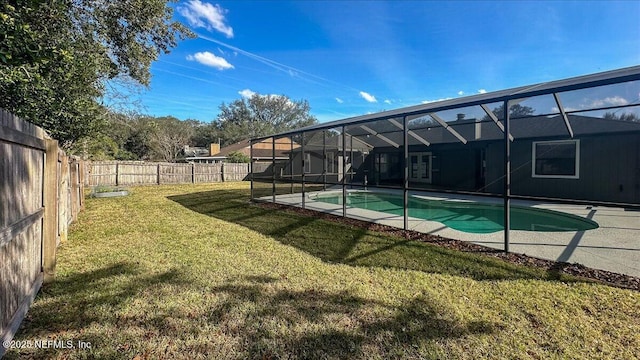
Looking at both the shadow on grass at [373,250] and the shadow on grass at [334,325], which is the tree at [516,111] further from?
the shadow on grass at [334,325]

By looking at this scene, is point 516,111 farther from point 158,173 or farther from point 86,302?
point 158,173

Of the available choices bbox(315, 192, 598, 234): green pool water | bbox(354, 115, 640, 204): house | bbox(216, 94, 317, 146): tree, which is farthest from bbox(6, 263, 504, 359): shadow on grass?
bbox(216, 94, 317, 146): tree

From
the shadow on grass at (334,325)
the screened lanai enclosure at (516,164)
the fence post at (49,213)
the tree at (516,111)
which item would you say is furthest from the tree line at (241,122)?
the shadow on grass at (334,325)

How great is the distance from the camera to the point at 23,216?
251 cm

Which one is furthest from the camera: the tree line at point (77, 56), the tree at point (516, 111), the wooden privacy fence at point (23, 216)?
the tree at point (516, 111)

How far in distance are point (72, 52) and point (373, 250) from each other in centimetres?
642

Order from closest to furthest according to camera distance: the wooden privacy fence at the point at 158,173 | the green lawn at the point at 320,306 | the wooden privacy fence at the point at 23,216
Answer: the wooden privacy fence at the point at 23,216 → the green lawn at the point at 320,306 → the wooden privacy fence at the point at 158,173

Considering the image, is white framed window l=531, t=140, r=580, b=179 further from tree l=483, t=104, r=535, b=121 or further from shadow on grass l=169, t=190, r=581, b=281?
shadow on grass l=169, t=190, r=581, b=281

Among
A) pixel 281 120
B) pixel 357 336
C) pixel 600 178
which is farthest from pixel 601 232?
pixel 281 120

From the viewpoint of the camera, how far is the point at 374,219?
269 inches

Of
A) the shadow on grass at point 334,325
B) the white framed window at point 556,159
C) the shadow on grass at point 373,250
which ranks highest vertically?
the white framed window at point 556,159

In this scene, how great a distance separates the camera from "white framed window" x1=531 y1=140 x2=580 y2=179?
31.0ft

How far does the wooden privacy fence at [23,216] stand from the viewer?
2105 millimetres

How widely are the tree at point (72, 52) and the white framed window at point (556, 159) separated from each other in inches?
506
